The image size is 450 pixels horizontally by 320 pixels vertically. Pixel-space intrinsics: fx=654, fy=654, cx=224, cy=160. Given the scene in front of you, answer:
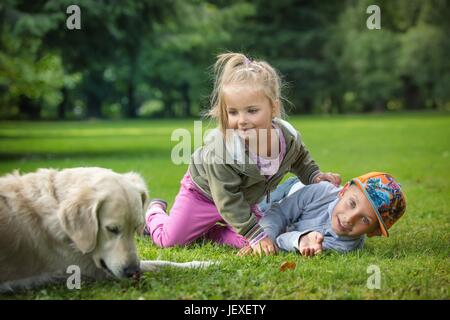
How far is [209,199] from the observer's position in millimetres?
5836

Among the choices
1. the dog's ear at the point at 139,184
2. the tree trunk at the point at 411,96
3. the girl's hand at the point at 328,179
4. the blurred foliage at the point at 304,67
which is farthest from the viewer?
the tree trunk at the point at 411,96

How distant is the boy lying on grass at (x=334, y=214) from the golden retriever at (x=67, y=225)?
144cm

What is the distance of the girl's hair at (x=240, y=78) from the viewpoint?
5.38 metres

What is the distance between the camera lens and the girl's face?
5332mm

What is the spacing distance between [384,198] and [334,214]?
0.50 meters

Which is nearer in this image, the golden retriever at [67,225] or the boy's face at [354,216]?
the golden retriever at [67,225]

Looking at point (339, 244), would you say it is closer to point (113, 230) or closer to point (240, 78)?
point (240, 78)

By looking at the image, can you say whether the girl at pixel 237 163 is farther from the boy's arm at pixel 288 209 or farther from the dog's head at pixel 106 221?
the dog's head at pixel 106 221

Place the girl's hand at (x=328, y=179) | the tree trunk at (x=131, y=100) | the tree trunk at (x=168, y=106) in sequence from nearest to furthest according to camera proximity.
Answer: the girl's hand at (x=328, y=179), the tree trunk at (x=131, y=100), the tree trunk at (x=168, y=106)

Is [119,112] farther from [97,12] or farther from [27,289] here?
[27,289]

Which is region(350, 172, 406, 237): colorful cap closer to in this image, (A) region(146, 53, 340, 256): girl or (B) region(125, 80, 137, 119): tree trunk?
(A) region(146, 53, 340, 256): girl

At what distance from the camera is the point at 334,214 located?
5.44 metres

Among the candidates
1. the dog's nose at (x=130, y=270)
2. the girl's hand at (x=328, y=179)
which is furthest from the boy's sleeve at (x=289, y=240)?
the dog's nose at (x=130, y=270)

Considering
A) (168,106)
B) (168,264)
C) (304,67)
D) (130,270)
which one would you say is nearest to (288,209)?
(168,264)
